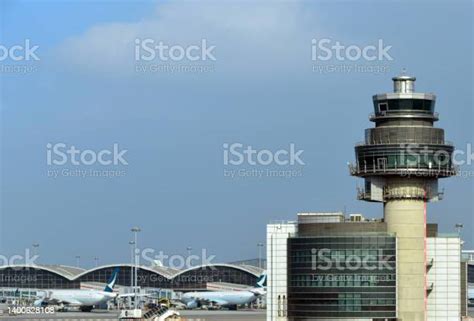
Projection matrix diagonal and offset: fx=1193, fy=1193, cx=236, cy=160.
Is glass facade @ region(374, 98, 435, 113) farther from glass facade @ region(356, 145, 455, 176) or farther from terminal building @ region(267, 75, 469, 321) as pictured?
glass facade @ region(356, 145, 455, 176)

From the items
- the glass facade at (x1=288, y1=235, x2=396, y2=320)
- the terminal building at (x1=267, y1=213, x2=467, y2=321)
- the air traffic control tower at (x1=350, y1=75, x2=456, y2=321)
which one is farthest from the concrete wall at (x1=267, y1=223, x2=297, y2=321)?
the air traffic control tower at (x1=350, y1=75, x2=456, y2=321)

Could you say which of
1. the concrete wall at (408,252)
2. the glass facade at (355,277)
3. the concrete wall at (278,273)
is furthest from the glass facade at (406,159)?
the concrete wall at (278,273)

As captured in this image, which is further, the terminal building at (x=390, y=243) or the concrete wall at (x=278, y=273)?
the concrete wall at (x=278, y=273)

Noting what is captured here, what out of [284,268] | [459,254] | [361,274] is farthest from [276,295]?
[459,254]

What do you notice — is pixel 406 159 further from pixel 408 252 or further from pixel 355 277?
pixel 355 277

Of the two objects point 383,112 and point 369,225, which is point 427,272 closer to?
point 369,225

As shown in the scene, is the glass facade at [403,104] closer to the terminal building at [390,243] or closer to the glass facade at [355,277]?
the terminal building at [390,243]
